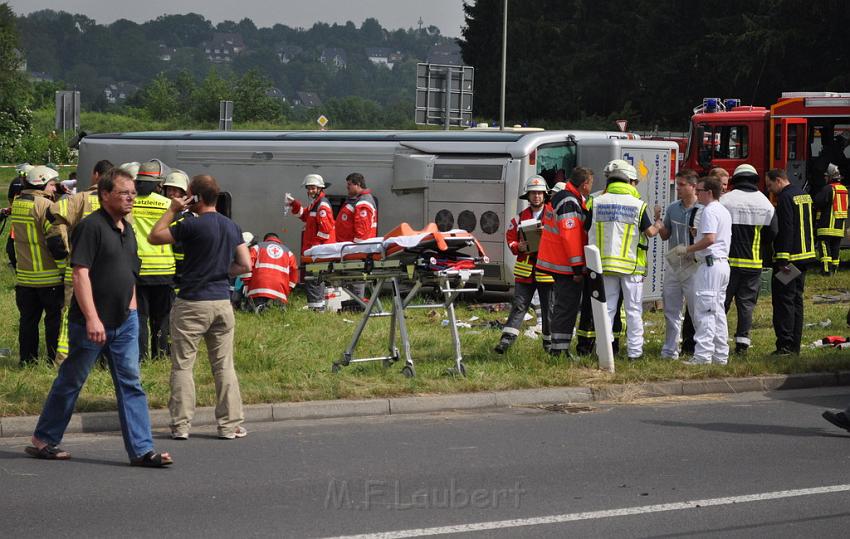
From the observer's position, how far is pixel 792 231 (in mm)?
12414

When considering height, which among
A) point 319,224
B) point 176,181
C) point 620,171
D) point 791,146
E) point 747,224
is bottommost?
point 319,224

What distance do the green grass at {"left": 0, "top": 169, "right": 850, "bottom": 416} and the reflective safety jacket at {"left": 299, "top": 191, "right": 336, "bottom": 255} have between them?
150 centimetres

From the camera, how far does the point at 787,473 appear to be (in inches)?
315

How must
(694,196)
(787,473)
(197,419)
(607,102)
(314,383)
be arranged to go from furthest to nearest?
(607,102) → (694,196) → (314,383) → (197,419) → (787,473)

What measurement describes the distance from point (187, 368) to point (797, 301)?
6.67m

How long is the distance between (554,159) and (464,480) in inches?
414

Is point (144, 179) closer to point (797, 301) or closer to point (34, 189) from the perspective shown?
point (34, 189)

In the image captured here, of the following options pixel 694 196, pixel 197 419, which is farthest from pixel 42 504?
pixel 694 196

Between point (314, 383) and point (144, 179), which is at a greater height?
point (144, 179)

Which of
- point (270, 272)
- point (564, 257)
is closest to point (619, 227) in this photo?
point (564, 257)

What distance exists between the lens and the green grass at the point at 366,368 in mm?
10062

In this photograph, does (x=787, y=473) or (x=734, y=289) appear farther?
(x=734, y=289)

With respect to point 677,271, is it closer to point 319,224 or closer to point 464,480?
point 464,480

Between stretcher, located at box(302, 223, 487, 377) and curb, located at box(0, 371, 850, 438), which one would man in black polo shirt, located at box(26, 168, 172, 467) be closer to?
curb, located at box(0, 371, 850, 438)
